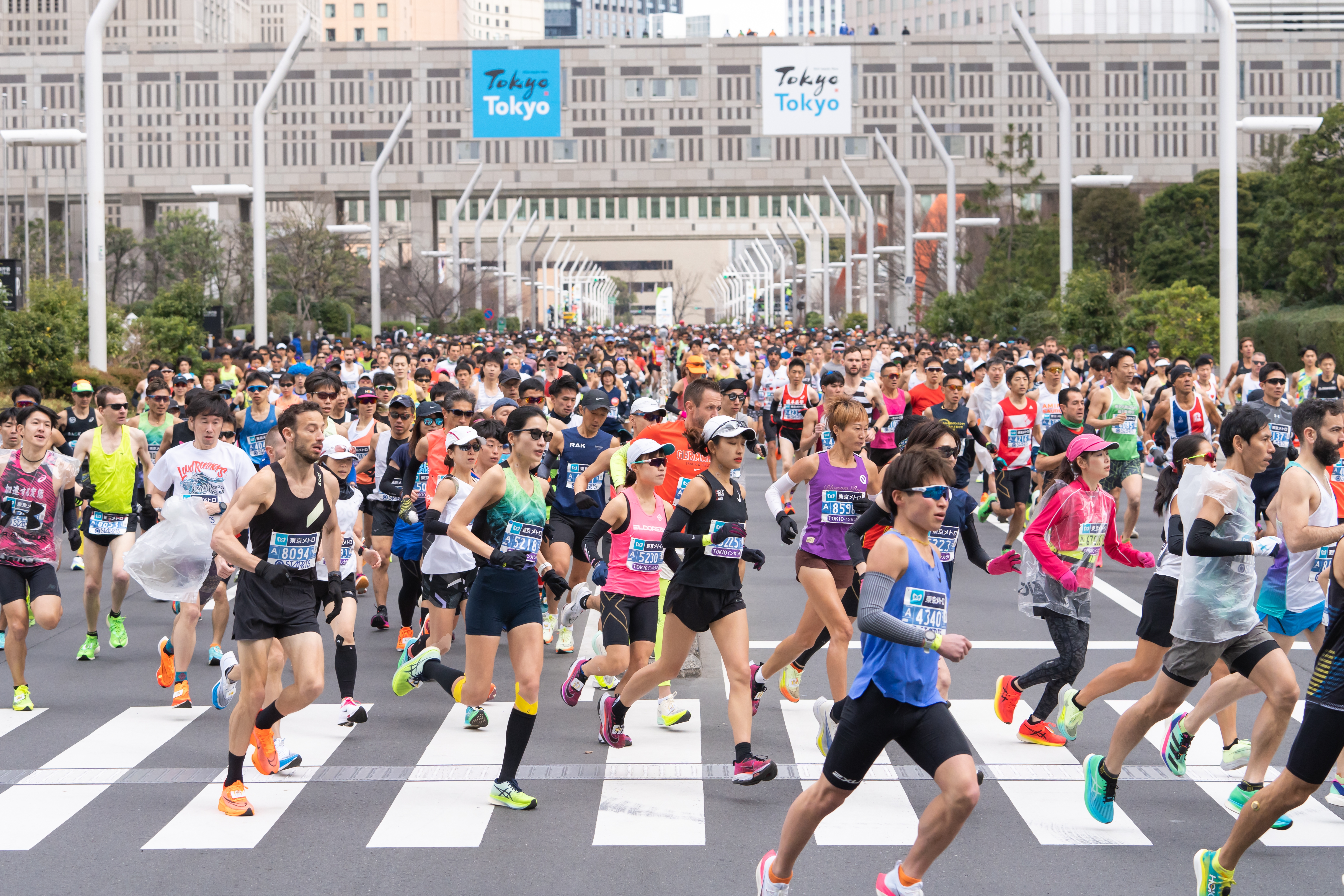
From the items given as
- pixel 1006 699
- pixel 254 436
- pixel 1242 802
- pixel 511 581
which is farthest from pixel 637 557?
pixel 254 436

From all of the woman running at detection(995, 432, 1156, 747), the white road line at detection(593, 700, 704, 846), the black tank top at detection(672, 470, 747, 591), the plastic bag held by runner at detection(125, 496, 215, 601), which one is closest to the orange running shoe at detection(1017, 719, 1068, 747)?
the woman running at detection(995, 432, 1156, 747)

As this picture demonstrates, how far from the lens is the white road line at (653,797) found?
673cm

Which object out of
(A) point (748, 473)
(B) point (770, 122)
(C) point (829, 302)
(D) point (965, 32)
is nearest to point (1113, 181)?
(A) point (748, 473)

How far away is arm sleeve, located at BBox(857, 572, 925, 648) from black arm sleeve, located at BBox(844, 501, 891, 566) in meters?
1.29

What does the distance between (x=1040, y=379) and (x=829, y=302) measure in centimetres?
8375

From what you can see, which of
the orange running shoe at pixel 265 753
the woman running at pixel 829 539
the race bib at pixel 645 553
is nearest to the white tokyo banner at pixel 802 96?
the woman running at pixel 829 539

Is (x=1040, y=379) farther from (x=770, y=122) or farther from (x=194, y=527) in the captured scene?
(x=770, y=122)

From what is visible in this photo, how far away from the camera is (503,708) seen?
365 inches

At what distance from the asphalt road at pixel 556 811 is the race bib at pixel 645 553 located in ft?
3.32

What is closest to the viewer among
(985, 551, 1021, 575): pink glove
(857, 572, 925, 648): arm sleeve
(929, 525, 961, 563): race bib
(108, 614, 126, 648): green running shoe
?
(857, 572, 925, 648): arm sleeve

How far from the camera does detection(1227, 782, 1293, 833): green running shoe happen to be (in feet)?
21.8

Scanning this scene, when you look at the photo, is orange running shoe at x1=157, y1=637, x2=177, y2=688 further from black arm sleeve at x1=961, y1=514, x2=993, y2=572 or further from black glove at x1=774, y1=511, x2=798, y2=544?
black arm sleeve at x1=961, y1=514, x2=993, y2=572

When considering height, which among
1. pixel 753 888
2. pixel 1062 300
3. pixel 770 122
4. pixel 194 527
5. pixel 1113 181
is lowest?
pixel 753 888

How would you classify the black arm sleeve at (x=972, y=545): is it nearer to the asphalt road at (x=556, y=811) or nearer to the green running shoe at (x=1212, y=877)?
the asphalt road at (x=556, y=811)
